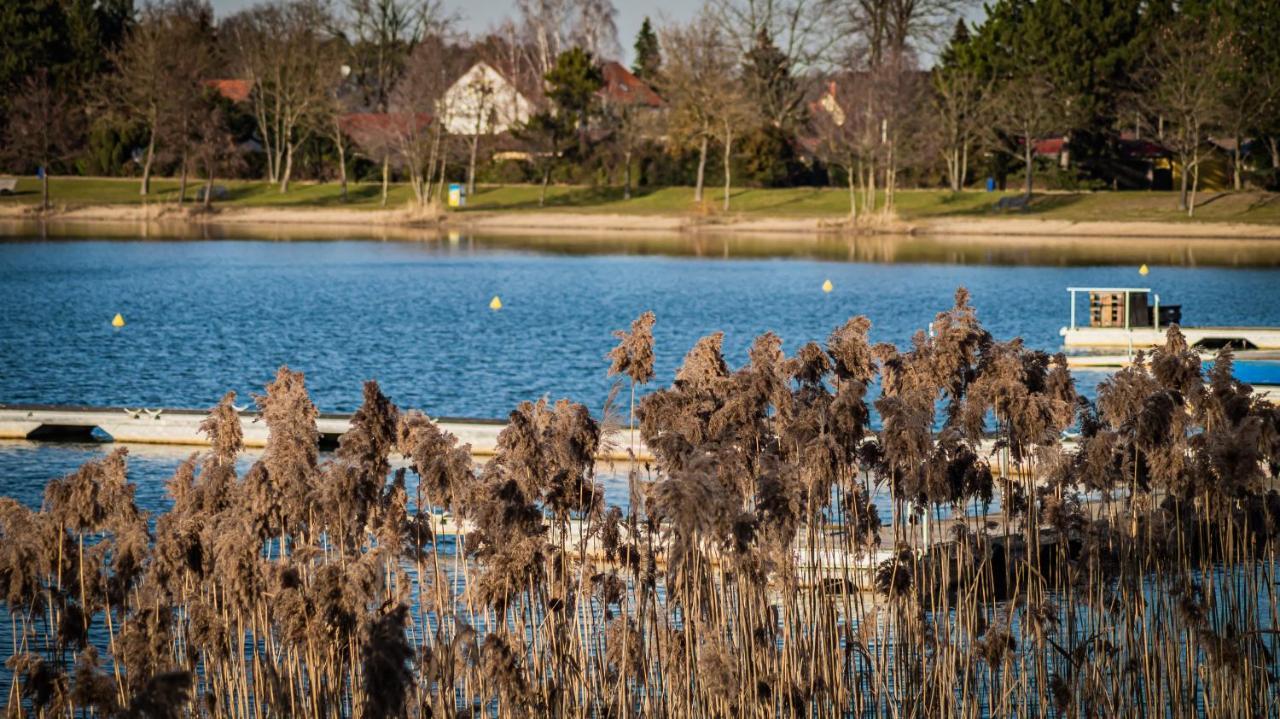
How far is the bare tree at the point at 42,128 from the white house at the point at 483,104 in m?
21.8

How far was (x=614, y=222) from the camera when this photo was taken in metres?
91.9

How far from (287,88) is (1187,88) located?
1942 inches

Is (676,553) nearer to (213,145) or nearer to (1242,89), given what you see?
(1242,89)

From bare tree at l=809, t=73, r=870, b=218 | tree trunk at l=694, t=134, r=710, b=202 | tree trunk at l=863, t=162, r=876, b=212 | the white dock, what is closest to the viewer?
the white dock

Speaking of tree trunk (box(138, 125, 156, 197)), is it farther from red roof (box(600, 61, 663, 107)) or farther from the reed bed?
the reed bed

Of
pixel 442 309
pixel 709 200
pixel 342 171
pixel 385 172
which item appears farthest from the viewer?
pixel 342 171

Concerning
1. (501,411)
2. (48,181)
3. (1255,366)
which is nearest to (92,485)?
(501,411)

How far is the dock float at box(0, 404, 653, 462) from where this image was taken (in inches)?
1046

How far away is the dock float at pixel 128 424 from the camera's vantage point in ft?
87.1

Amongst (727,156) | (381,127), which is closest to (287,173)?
(381,127)

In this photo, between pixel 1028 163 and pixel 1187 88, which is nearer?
pixel 1187 88

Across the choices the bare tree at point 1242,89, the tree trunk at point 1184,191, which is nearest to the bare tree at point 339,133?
the tree trunk at point 1184,191

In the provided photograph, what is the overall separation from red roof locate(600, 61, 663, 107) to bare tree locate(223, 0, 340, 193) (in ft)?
53.5

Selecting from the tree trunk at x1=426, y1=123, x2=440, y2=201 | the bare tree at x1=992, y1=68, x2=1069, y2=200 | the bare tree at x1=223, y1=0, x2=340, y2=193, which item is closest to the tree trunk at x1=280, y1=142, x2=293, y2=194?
the bare tree at x1=223, y1=0, x2=340, y2=193
